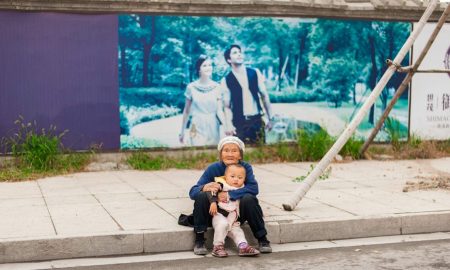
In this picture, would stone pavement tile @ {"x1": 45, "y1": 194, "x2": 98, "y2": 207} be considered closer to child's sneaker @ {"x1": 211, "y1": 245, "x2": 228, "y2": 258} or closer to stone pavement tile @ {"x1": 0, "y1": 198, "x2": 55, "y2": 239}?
stone pavement tile @ {"x1": 0, "y1": 198, "x2": 55, "y2": 239}

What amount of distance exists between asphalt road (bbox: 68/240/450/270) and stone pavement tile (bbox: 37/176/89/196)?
2988 mm

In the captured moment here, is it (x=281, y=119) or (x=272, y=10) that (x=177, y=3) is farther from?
(x=281, y=119)

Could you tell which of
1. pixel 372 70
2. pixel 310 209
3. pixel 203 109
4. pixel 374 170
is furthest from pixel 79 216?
pixel 372 70

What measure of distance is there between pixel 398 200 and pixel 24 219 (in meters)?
4.46

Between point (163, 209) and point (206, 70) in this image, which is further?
point (206, 70)

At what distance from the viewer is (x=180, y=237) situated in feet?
23.8

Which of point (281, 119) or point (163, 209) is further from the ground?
point (281, 119)

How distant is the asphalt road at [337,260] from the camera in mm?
6652

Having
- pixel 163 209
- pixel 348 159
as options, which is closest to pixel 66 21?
pixel 163 209

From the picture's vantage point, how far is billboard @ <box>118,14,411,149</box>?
38.8ft

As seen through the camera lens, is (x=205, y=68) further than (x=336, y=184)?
Yes

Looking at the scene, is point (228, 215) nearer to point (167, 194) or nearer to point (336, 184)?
point (167, 194)

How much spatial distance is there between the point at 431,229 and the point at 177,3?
573 centimetres

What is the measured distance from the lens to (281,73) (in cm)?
1262
